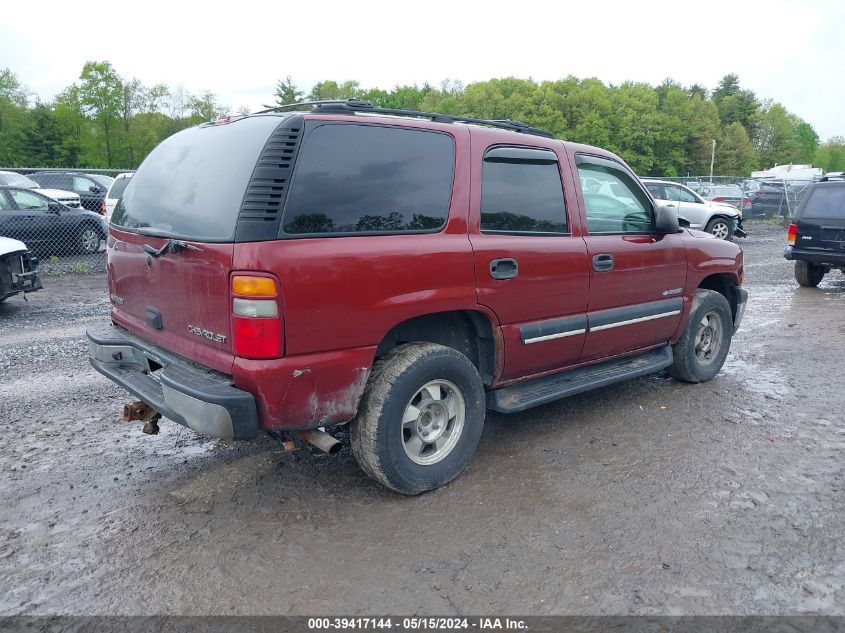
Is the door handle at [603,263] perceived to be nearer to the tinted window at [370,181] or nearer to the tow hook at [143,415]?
the tinted window at [370,181]

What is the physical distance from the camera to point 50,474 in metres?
3.89

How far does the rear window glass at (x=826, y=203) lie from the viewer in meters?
10.5

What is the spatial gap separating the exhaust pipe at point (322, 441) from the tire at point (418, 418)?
0.54ft

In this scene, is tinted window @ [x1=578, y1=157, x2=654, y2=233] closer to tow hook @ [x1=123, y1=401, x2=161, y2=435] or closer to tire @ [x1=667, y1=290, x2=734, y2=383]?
tire @ [x1=667, y1=290, x2=734, y2=383]

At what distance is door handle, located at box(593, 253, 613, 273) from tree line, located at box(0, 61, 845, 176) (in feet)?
168

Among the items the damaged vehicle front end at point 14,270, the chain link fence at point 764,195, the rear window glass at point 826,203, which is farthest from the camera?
the chain link fence at point 764,195

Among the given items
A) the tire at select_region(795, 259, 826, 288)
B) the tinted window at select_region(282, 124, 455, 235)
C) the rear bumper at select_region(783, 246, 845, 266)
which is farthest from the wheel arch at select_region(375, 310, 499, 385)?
the tire at select_region(795, 259, 826, 288)

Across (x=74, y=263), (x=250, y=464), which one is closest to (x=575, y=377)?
(x=250, y=464)

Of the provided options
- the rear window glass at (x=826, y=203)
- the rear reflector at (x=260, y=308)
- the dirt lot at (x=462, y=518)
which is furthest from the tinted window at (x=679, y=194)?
the rear reflector at (x=260, y=308)

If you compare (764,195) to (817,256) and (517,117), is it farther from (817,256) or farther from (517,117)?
(517,117)

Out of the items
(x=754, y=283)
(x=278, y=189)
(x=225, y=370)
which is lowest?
(x=754, y=283)

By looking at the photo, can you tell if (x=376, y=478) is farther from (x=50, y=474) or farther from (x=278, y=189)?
(x=50, y=474)

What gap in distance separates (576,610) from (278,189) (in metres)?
2.22

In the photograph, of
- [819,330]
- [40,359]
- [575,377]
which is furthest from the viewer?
[819,330]
